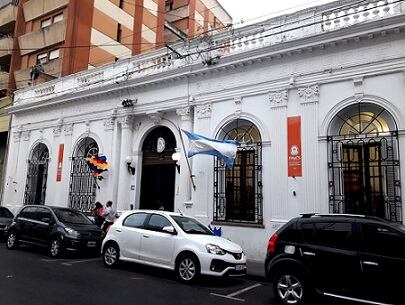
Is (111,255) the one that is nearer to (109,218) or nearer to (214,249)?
(214,249)

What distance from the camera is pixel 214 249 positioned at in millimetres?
8703

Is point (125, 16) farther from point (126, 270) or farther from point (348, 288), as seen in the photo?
point (348, 288)

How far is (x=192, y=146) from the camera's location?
42.8ft

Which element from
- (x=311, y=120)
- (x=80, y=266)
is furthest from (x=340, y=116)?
(x=80, y=266)

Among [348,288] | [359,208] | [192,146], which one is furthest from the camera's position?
[192,146]

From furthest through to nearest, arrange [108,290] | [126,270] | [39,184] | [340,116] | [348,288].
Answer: [39,184] → [340,116] → [126,270] → [108,290] → [348,288]

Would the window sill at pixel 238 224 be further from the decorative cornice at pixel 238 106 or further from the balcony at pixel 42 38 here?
the balcony at pixel 42 38

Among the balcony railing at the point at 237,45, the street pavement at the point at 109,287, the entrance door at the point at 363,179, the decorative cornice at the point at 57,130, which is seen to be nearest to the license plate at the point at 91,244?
the street pavement at the point at 109,287

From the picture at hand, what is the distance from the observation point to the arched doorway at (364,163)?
10.7 metres

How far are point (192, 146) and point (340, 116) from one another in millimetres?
4789

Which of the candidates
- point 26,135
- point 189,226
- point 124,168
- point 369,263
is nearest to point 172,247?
point 189,226

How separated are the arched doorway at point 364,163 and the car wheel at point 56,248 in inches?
322

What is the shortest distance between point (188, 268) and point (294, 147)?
5386 millimetres

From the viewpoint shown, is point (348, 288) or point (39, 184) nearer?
point (348, 288)
